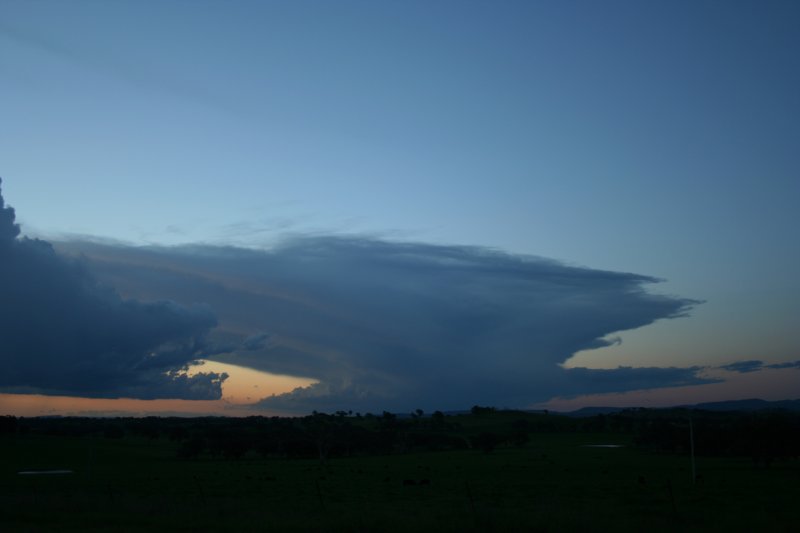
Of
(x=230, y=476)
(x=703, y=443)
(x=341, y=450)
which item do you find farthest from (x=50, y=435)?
(x=703, y=443)

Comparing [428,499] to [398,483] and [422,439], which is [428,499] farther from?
[422,439]

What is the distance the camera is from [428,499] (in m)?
42.0

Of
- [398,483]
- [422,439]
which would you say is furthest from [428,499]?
[422,439]

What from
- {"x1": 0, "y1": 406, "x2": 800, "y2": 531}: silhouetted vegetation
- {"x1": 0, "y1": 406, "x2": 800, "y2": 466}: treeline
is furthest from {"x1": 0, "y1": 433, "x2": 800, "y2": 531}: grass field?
{"x1": 0, "y1": 406, "x2": 800, "y2": 466}: treeline

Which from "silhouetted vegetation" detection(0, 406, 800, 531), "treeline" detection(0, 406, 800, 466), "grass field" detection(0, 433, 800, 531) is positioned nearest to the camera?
"grass field" detection(0, 433, 800, 531)

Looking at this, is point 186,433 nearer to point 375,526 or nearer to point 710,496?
point 710,496

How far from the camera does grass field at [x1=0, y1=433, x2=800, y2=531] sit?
24.3 metres

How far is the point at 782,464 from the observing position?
79750mm

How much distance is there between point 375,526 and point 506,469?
52.4 m

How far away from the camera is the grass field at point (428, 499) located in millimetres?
24266

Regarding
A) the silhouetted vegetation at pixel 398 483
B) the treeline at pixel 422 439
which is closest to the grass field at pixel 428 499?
the silhouetted vegetation at pixel 398 483

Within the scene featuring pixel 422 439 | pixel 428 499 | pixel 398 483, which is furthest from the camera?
pixel 422 439

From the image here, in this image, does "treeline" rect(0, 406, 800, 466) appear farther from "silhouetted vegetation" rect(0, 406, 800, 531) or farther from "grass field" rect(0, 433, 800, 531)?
"grass field" rect(0, 433, 800, 531)

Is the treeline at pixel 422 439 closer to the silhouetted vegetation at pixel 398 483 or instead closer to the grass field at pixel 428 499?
the silhouetted vegetation at pixel 398 483
